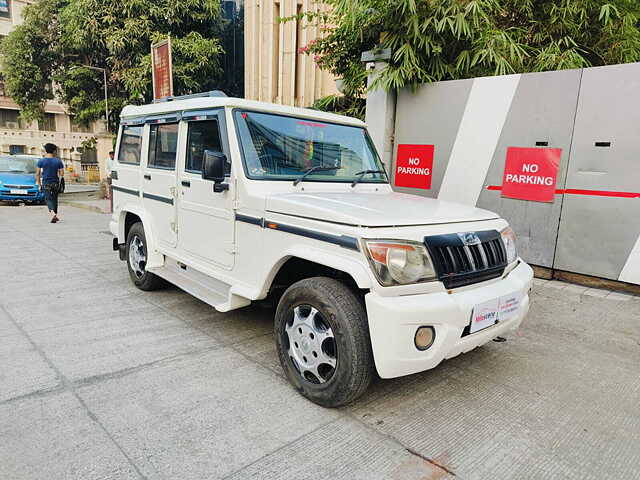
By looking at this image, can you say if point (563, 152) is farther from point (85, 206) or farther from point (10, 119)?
point (10, 119)

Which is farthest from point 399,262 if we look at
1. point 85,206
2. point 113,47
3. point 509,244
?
point 113,47

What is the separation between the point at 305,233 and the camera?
2879mm

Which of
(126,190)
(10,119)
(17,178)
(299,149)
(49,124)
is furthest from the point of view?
(49,124)

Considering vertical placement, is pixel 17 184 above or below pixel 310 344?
above

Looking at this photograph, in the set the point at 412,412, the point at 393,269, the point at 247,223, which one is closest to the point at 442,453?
the point at 412,412

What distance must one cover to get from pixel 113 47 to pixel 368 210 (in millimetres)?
17693

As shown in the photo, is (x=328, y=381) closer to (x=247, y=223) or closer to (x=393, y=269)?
(x=393, y=269)

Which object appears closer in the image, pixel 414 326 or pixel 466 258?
pixel 414 326

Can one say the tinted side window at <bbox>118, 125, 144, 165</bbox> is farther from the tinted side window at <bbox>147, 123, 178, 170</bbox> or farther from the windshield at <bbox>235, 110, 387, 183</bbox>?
the windshield at <bbox>235, 110, 387, 183</bbox>

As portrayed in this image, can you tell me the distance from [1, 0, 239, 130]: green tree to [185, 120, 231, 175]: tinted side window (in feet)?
47.7

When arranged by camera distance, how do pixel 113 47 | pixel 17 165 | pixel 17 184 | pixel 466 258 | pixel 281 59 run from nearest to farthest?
1. pixel 466 258
2. pixel 17 184
3. pixel 17 165
4. pixel 281 59
5. pixel 113 47

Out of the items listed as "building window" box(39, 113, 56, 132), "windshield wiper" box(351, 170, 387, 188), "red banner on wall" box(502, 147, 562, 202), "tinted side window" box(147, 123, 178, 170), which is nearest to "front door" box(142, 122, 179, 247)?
"tinted side window" box(147, 123, 178, 170)

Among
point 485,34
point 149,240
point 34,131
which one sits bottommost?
point 149,240

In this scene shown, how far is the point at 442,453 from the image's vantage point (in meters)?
2.44
